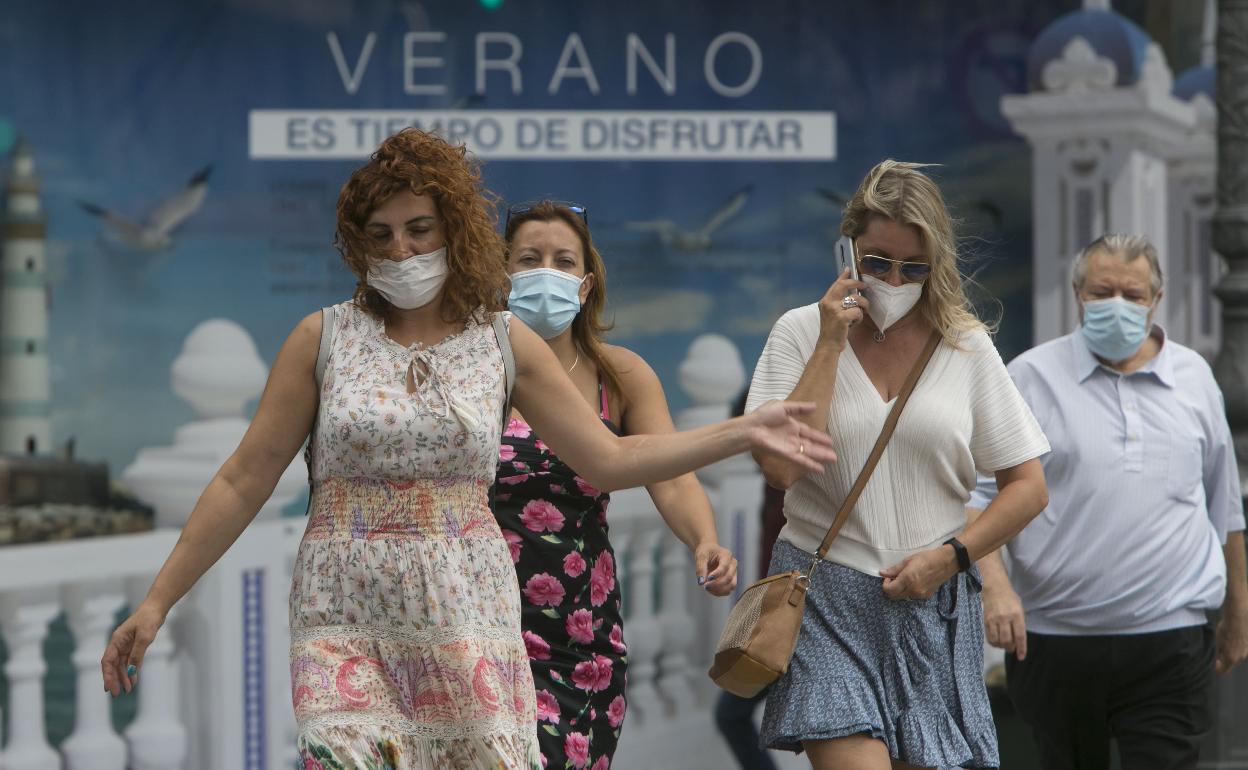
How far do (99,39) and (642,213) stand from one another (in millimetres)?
2058

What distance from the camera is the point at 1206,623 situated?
496cm

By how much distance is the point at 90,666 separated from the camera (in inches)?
242

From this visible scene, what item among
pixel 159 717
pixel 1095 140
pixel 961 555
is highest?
pixel 1095 140

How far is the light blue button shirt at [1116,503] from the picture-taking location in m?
4.85

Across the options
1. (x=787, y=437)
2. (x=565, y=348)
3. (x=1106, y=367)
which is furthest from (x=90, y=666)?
(x=787, y=437)

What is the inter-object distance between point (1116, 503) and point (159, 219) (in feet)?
11.7

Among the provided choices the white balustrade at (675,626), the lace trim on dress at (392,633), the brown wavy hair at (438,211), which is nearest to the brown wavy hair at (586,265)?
the brown wavy hair at (438,211)

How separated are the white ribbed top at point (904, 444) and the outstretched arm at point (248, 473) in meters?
0.94

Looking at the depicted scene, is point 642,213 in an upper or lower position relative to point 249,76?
lower

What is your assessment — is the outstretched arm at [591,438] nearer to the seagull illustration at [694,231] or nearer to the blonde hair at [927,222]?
the blonde hair at [927,222]

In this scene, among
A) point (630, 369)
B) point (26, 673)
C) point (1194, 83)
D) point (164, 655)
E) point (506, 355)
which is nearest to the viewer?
point (506, 355)

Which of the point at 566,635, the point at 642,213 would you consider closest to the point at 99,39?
the point at 642,213

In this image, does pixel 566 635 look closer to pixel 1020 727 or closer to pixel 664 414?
pixel 664 414

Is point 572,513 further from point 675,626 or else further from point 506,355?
point 675,626
